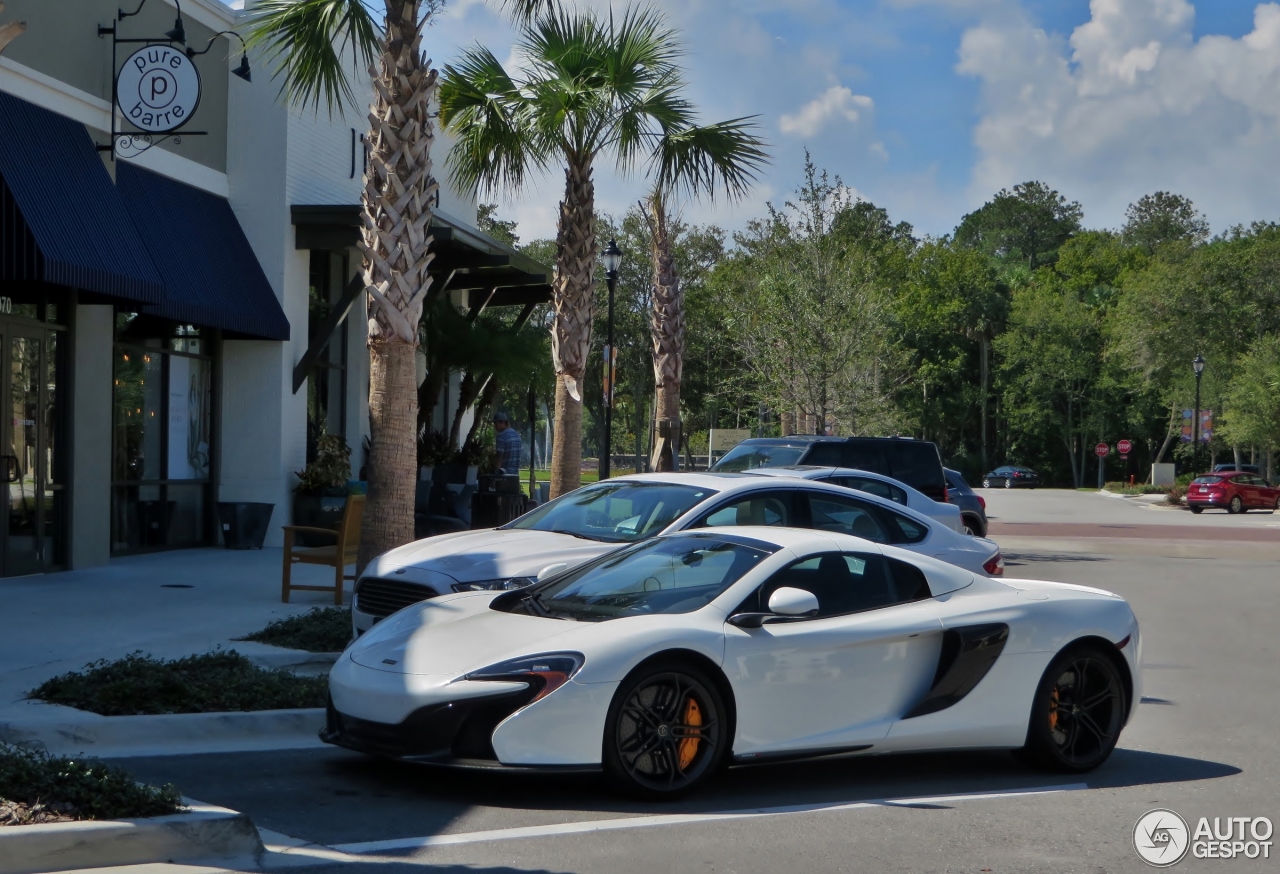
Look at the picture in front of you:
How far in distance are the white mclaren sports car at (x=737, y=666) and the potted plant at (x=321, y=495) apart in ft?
40.1

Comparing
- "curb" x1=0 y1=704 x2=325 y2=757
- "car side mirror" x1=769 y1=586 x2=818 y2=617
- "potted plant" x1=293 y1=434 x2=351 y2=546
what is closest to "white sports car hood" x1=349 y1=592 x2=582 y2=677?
"car side mirror" x1=769 y1=586 x2=818 y2=617

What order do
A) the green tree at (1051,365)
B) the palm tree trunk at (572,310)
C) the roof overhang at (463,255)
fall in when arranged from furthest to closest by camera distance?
the green tree at (1051,365) < the roof overhang at (463,255) < the palm tree trunk at (572,310)

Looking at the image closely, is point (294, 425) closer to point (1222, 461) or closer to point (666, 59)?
point (666, 59)

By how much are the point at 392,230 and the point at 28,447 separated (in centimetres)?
531

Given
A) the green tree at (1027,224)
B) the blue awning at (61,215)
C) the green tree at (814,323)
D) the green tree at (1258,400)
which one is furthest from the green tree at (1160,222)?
the blue awning at (61,215)

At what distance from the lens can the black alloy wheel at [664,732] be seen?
602cm

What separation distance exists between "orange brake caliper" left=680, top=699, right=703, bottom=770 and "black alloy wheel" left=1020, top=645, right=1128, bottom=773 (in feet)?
6.36

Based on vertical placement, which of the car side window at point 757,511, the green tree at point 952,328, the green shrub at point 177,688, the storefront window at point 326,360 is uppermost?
the green tree at point 952,328

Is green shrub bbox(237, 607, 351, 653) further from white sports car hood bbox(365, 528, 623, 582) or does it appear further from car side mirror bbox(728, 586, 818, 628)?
car side mirror bbox(728, 586, 818, 628)

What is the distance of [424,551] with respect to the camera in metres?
9.70

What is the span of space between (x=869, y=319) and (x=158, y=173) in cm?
2065

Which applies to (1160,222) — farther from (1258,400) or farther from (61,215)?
(61,215)

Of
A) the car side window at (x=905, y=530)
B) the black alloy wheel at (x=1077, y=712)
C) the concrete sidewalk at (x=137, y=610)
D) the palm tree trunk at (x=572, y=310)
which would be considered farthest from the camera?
the palm tree trunk at (x=572, y=310)

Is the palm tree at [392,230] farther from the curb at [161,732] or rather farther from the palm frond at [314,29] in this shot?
the curb at [161,732]
